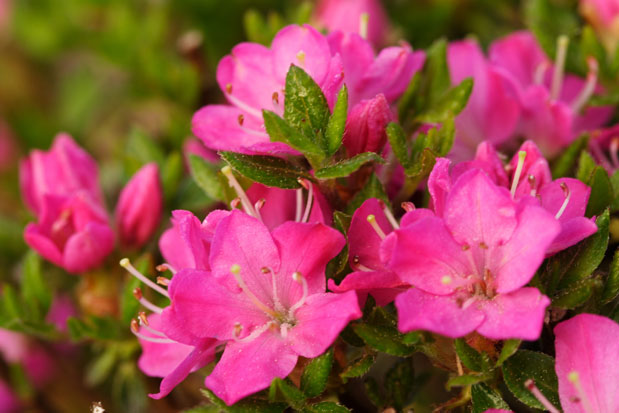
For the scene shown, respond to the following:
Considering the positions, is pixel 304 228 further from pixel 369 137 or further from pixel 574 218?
pixel 574 218

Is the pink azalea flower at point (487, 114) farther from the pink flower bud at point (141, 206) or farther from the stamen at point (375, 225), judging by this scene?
the pink flower bud at point (141, 206)

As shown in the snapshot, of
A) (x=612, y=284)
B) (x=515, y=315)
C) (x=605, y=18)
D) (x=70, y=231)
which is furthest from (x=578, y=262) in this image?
(x=70, y=231)

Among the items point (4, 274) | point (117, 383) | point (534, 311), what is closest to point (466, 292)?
point (534, 311)

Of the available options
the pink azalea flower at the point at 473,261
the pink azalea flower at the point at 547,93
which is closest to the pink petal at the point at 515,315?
the pink azalea flower at the point at 473,261

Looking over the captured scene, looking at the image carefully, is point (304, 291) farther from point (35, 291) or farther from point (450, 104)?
point (35, 291)

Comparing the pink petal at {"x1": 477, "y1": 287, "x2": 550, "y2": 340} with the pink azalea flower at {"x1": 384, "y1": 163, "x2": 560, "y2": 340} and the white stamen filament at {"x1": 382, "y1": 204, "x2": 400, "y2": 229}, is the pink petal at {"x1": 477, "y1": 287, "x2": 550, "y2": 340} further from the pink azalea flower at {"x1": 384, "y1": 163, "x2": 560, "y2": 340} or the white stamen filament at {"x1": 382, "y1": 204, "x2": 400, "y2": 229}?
the white stamen filament at {"x1": 382, "y1": 204, "x2": 400, "y2": 229}
